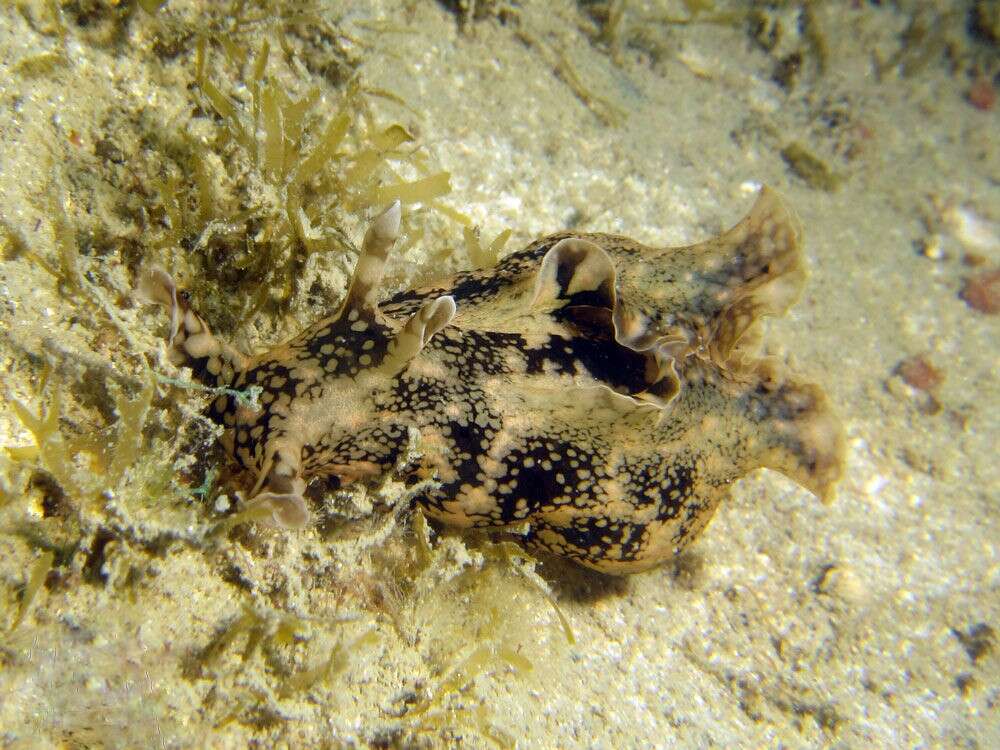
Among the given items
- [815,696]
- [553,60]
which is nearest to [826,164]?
[553,60]

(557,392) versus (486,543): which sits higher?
(557,392)

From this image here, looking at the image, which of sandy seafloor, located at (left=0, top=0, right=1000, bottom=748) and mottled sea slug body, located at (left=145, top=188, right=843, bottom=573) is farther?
mottled sea slug body, located at (left=145, top=188, right=843, bottom=573)

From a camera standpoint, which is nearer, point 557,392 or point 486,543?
point 557,392

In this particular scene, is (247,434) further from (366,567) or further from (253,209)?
(253,209)

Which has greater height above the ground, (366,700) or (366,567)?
(366,567)

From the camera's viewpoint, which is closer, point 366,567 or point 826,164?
point 366,567
